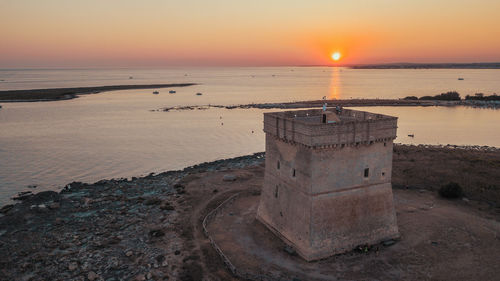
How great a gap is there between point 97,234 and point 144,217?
4.29 m

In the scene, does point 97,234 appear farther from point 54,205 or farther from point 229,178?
point 229,178

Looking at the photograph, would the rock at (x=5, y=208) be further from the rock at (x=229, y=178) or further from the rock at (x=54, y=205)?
the rock at (x=229, y=178)

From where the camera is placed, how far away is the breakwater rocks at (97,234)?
2217 cm

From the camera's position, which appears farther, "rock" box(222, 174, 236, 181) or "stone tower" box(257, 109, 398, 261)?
"rock" box(222, 174, 236, 181)

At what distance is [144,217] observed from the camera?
3053 cm

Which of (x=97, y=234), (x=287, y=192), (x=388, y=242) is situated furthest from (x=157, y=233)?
(x=388, y=242)

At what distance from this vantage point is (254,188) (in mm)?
36688

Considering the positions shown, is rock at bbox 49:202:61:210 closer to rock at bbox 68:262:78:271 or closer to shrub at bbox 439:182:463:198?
rock at bbox 68:262:78:271

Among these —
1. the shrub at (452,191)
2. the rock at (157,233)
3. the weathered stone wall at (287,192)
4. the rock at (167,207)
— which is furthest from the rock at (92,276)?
the shrub at (452,191)

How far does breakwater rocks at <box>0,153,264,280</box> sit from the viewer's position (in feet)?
72.7

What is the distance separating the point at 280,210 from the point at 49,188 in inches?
1232

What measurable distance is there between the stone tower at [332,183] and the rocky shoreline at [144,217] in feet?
20.2

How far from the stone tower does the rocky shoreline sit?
20.2ft

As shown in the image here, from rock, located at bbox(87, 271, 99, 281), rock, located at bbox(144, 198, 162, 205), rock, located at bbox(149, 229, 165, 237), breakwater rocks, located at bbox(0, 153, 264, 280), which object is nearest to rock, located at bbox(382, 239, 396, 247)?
breakwater rocks, located at bbox(0, 153, 264, 280)
